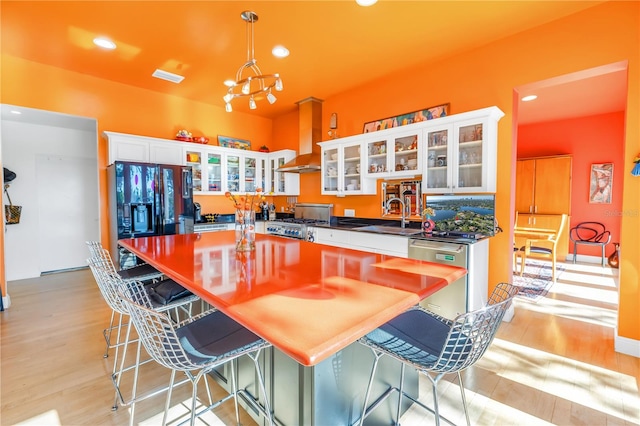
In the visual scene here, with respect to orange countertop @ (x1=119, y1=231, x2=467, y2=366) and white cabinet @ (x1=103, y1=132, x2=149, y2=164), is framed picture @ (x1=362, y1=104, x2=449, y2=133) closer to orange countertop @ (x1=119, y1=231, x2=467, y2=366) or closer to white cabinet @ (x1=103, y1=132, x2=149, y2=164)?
orange countertop @ (x1=119, y1=231, x2=467, y2=366)

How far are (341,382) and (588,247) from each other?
21.9 feet

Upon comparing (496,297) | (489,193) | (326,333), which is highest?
(489,193)

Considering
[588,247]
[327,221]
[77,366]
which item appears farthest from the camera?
[588,247]

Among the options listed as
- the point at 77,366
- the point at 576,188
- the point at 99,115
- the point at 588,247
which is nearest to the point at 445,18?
the point at 77,366

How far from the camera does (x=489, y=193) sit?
2.95 metres

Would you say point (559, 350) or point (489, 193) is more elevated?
point (489, 193)

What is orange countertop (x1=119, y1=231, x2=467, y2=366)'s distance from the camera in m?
0.83

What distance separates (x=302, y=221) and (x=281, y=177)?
121 centimetres

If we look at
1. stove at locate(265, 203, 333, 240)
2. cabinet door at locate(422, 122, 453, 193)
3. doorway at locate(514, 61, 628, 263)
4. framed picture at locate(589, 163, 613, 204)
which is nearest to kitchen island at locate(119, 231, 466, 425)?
cabinet door at locate(422, 122, 453, 193)

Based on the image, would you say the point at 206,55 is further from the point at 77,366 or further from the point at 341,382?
the point at 341,382

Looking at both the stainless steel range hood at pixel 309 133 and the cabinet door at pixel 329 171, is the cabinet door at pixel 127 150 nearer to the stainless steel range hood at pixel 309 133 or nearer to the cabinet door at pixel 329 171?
the stainless steel range hood at pixel 309 133

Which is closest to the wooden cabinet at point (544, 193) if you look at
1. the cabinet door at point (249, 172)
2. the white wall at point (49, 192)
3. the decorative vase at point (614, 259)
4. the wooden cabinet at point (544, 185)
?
the wooden cabinet at point (544, 185)

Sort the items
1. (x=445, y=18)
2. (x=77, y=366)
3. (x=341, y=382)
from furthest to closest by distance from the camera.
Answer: (x=445, y=18)
(x=77, y=366)
(x=341, y=382)

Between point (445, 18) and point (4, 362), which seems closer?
point (4, 362)
